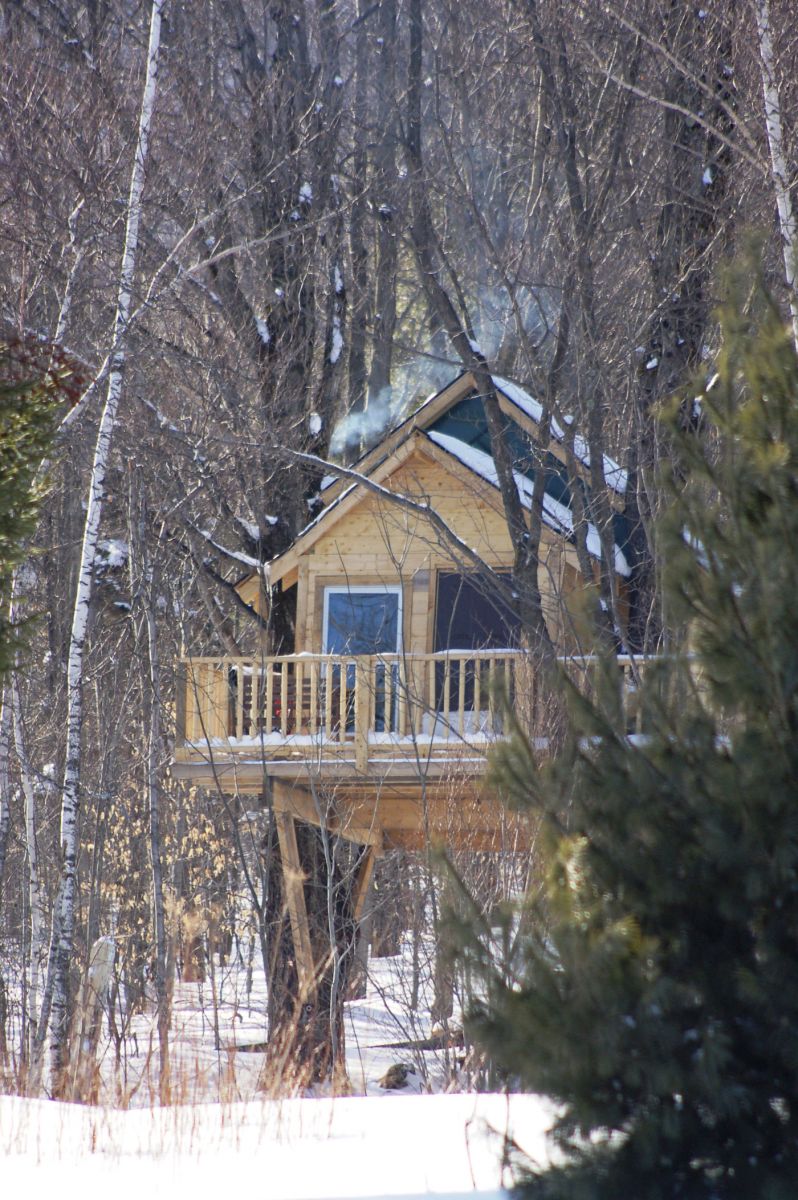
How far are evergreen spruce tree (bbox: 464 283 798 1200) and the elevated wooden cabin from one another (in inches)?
230

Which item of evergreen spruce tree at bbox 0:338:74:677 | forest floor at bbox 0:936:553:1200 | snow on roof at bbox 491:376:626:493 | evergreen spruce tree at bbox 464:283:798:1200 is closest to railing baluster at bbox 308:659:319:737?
evergreen spruce tree at bbox 0:338:74:677

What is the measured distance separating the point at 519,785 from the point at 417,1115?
259 centimetres

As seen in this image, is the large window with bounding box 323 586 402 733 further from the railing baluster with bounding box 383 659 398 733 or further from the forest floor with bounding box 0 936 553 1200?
the forest floor with bounding box 0 936 553 1200

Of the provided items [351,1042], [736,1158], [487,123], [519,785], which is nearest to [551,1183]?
[736,1158]

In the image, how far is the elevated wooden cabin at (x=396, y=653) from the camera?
11.1m

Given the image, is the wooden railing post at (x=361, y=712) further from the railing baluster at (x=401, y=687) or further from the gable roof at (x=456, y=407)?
the gable roof at (x=456, y=407)

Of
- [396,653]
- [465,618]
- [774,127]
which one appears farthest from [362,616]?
[774,127]

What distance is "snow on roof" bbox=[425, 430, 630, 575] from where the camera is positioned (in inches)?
530

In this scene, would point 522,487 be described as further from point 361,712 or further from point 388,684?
point 361,712

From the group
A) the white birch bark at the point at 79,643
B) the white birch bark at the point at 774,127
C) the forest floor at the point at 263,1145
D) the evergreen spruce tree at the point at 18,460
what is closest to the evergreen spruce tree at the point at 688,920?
the forest floor at the point at 263,1145

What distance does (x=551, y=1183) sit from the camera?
3.40 meters

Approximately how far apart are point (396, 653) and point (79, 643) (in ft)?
10.4

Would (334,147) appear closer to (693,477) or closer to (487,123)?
(487,123)

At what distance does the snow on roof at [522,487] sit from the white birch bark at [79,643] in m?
4.26
